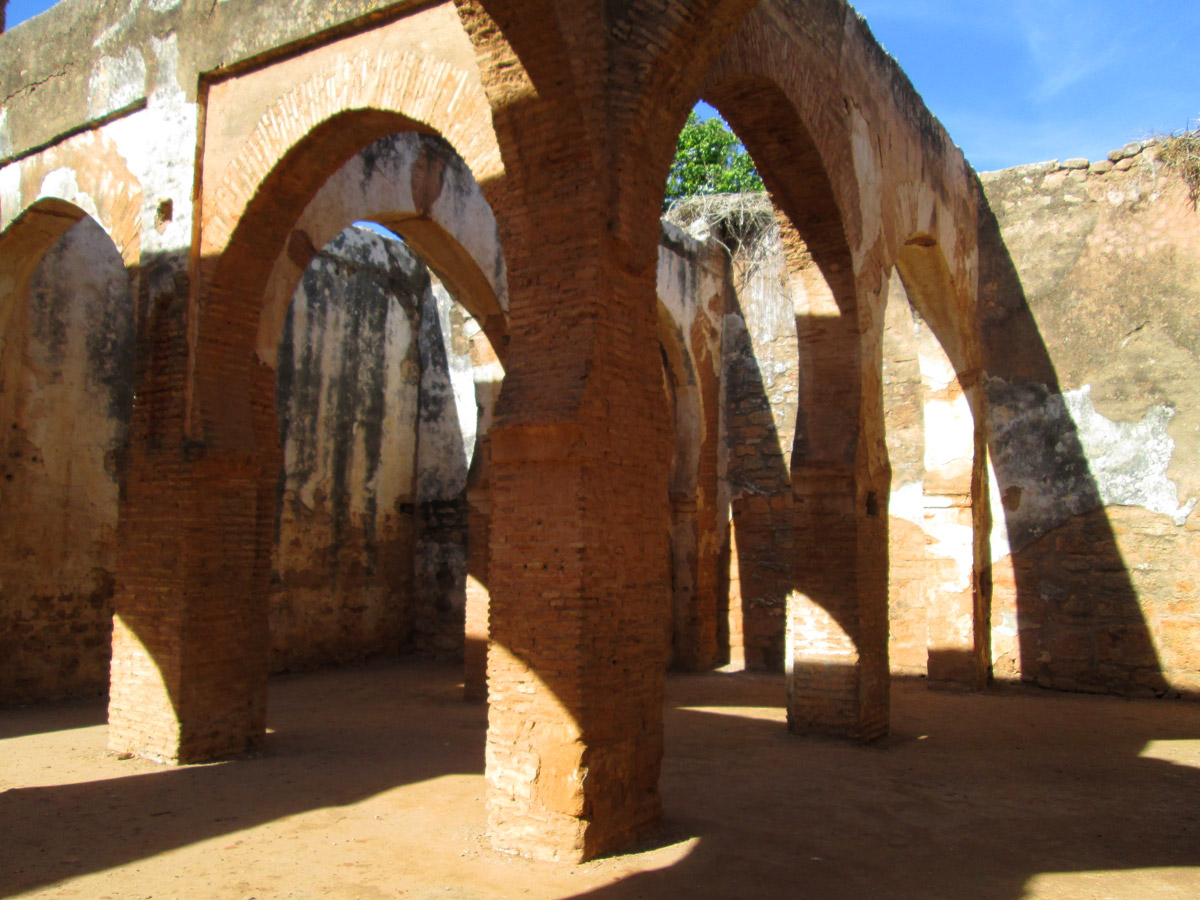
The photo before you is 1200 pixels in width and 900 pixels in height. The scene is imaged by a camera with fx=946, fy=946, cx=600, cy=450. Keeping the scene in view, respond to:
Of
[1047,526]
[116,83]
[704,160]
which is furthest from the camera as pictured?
[704,160]

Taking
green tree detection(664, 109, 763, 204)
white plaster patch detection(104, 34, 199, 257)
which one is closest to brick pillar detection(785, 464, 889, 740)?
white plaster patch detection(104, 34, 199, 257)

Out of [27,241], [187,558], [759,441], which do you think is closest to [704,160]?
[759,441]

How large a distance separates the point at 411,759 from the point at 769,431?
718 cm

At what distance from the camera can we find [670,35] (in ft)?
15.8

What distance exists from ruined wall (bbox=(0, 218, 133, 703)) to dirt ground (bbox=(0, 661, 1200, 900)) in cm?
88

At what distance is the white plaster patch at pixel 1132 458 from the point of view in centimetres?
995

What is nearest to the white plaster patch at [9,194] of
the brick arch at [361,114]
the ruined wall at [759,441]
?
the brick arch at [361,114]

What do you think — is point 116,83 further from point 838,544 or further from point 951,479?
point 951,479

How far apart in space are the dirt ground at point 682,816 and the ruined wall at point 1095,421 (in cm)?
176

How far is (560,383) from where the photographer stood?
454 cm

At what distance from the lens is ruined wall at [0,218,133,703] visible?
909cm

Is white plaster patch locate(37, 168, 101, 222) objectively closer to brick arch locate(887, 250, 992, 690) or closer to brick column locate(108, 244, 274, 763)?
brick column locate(108, 244, 274, 763)

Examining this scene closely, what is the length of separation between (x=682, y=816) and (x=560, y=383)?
96.8 inches

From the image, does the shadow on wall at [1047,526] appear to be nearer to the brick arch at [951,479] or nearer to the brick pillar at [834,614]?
the brick arch at [951,479]
